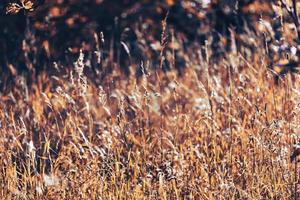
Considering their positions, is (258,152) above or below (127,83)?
below

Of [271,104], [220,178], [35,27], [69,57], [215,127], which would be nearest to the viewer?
[220,178]

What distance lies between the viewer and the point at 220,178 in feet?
10.1

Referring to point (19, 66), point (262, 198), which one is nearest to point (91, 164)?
point (262, 198)

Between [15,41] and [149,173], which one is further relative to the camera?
[15,41]

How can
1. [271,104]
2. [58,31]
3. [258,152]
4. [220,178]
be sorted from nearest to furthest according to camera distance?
[220,178]
[258,152]
[271,104]
[58,31]

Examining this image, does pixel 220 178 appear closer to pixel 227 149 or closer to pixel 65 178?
pixel 227 149

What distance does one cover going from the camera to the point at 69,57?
6219 mm

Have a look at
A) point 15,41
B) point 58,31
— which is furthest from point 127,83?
point 15,41

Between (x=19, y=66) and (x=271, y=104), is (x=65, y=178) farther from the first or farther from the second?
(x=19, y=66)

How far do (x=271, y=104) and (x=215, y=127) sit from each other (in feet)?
2.43

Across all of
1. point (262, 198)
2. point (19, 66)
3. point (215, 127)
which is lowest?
point (262, 198)

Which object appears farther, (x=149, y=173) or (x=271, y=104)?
(x=271, y=104)

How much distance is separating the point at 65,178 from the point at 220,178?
827 mm

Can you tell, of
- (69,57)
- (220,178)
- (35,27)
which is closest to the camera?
(220,178)
